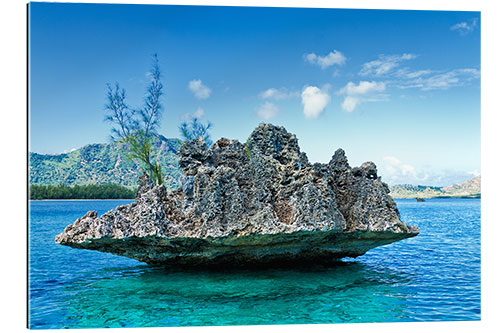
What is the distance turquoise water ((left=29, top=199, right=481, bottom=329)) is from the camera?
21.0 ft

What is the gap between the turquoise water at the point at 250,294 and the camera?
6410 millimetres

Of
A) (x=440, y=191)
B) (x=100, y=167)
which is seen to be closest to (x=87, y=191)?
(x=100, y=167)


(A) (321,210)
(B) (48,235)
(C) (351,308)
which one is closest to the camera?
(C) (351,308)

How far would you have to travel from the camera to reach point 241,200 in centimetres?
751

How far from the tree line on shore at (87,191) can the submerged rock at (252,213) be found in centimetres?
1140

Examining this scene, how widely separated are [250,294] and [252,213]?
1411 millimetres

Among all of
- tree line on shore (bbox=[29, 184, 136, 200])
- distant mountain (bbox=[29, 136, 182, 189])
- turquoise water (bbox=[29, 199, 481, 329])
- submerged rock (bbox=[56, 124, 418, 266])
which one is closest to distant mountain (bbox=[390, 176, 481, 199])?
turquoise water (bbox=[29, 199, 481, 329])

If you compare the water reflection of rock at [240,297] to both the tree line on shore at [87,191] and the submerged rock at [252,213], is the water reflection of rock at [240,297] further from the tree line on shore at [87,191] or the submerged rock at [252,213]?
the tree line on shore at [87,191]

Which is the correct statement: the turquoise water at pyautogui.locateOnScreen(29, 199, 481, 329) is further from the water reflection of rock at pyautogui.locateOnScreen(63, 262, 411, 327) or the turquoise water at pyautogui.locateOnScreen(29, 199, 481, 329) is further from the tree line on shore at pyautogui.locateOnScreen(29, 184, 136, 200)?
the tree line on shore at pyautogui.locateOnScreen(29, 184, 136, 200)

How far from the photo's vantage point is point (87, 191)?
24375 mm

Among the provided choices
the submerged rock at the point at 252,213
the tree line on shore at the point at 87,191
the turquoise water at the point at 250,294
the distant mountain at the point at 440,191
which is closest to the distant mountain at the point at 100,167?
the tree line on shore at the point at 87,191
